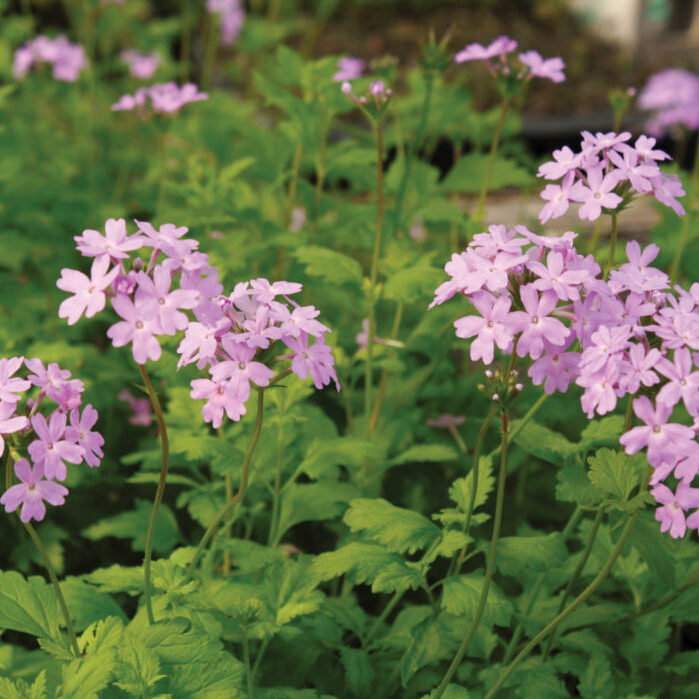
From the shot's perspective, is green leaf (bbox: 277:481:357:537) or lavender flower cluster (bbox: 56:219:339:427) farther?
green leaf (bbox: 277:481:357:537)

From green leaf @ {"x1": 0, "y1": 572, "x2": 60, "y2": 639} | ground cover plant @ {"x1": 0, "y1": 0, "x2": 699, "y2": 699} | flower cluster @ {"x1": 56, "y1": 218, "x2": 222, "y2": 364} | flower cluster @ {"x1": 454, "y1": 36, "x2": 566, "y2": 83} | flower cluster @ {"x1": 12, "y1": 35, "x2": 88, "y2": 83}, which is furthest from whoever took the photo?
flower cluster @ {"x1": 12, "y1": 35, "x2": 88, "y2": 83}

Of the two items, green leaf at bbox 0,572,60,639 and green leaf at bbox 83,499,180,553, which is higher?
green leaf at bbox 0,572,60,639

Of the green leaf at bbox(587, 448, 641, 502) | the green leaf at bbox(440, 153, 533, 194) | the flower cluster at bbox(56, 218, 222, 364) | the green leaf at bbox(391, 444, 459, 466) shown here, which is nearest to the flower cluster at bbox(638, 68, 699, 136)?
the green leaf at bbox(440, 153, 533, 194)

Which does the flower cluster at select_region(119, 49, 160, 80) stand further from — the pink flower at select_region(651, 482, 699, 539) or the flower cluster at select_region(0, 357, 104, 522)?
the pink flower at select_region(651, 482, 699, 539)

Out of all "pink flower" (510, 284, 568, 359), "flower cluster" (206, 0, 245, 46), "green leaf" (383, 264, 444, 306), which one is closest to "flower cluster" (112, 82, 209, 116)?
"green leaf" (383, 264, 444, 306)

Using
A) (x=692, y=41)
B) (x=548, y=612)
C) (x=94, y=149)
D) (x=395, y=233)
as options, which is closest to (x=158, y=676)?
(x=548, y=612)

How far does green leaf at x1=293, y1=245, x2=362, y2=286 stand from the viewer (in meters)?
2.30

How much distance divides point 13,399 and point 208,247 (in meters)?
1.23

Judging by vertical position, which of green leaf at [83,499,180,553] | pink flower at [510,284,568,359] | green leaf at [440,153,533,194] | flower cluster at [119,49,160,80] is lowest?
green leaf at [83,499,180,553]

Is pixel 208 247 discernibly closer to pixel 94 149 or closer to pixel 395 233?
pixel 395 233

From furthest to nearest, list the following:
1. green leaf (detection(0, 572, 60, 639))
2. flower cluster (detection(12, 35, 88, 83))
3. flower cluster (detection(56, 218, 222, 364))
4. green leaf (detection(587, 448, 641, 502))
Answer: flower cluster (detection(12, 35, 88, 83)) → green leaf (detection(0, 572, 60, 639)) → green leaf (detection(587, 448, 641, 502)) → flower cluster (detection(56, 218, 222, 364))

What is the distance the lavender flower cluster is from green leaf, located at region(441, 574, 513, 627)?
1.79ft

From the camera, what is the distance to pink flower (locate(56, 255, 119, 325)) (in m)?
1.35

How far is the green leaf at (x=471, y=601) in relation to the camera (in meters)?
1.70
